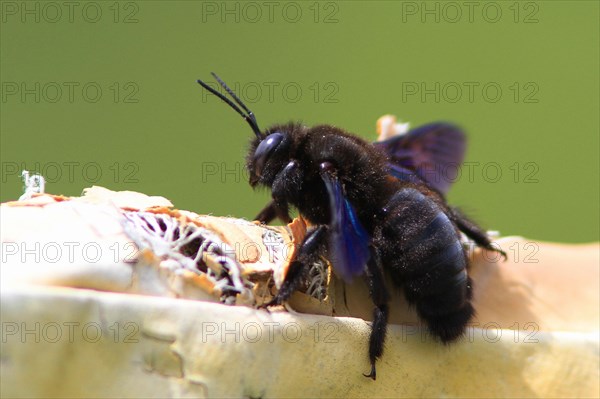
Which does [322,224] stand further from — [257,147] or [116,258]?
[116,258]

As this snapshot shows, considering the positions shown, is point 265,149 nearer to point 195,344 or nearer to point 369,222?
point 369,222

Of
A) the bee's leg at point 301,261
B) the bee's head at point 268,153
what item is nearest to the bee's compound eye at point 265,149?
the bee's head at point 268,153

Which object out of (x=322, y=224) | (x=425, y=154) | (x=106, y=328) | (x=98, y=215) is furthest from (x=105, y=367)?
(x=425, y=154)

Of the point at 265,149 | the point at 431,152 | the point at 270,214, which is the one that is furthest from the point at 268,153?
the point at 431,152

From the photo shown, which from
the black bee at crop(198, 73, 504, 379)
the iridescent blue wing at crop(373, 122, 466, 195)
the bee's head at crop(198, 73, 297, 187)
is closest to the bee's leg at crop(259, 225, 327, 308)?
the black bee at crop(198, 73, 504, 379)

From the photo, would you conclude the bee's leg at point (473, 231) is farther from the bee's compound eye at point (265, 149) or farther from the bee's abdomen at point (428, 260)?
the bee's compound eye at point (265, 149)
